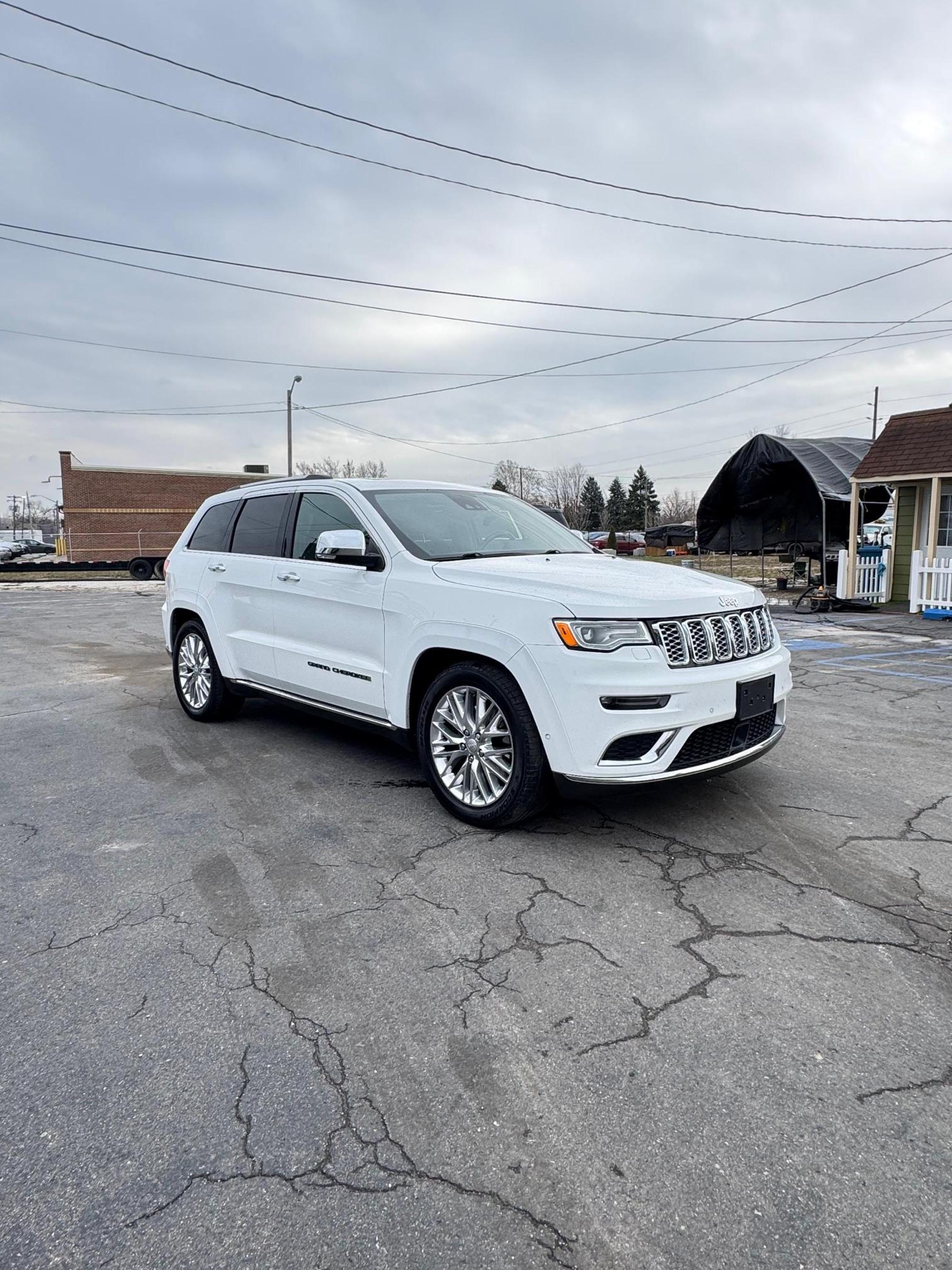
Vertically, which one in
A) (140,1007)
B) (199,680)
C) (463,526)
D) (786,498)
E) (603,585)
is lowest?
(140,1007)

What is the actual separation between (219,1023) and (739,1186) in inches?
62.7

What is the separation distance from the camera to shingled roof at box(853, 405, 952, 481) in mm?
15148

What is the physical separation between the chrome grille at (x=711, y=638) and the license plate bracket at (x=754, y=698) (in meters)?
0.15

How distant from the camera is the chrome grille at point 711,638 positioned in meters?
3.64

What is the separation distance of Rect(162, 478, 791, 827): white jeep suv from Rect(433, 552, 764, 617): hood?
12mm

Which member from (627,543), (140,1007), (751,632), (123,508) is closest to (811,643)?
(751,632)

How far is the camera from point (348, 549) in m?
4.45

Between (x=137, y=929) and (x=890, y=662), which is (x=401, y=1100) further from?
(x=890, y=662)

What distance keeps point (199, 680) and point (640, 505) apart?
80465 millimetres

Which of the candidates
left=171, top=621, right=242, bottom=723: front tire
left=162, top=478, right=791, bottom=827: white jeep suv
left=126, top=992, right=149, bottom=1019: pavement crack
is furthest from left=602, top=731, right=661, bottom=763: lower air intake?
left=171, top=621, right=242, bottom=723: front tire

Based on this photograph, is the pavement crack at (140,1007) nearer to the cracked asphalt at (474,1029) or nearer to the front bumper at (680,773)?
the cracked asphalt at (474,1029)

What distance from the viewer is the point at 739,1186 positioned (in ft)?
6.15

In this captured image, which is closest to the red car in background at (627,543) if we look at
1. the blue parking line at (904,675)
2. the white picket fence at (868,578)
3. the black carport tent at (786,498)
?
the black carport tent at (786,498)

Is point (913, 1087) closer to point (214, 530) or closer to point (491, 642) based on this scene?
point (491, 642)
